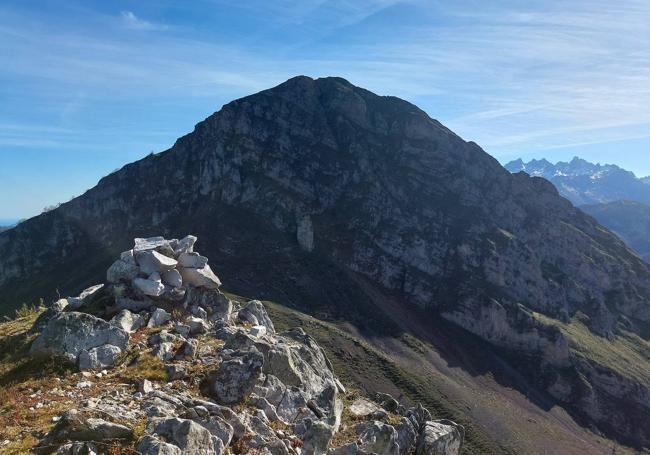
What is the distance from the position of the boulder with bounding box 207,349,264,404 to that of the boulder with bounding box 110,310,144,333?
7.82m

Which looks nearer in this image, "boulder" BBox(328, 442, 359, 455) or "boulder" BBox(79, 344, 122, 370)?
"boulder" BBox(328, 442, 359, 455)

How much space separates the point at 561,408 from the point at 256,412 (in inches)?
7243

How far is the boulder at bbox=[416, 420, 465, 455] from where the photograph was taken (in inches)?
971

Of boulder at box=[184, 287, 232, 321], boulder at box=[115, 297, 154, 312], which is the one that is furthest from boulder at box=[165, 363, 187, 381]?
boulder at box=[184, 287, 232, 321]

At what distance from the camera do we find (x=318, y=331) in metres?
139

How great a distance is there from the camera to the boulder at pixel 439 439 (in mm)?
24656

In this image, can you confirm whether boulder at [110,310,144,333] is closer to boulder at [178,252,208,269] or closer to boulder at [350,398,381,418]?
boulder at [178,252,208,269]

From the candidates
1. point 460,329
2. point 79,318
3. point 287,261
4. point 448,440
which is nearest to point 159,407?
point 79,318

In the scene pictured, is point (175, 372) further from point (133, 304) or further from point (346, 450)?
point (133, 304)

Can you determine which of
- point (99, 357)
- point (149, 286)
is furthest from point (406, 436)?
point (149, 286)

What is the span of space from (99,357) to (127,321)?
415 cm

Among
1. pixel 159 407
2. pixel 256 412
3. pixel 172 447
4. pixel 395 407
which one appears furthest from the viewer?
pixel 395 407

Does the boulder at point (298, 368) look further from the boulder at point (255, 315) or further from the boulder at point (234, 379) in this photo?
the boulder at point (255, 315)

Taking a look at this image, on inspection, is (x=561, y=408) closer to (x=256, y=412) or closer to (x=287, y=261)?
(x=287, y=261)
